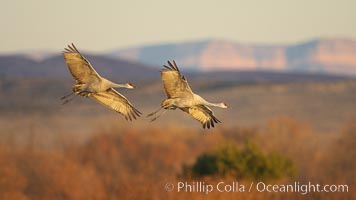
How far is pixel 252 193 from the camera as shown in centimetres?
2573

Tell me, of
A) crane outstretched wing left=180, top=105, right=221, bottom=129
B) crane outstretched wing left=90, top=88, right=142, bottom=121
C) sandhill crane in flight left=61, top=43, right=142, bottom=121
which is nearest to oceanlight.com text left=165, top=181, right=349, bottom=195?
crane outstretched wing left=180, top=105, right=221, bottom=129

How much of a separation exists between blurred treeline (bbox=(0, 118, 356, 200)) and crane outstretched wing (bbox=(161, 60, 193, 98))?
27.1 ft

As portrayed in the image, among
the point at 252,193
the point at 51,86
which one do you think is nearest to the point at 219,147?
the point at 252,193

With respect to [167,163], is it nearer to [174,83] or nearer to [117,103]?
[117,103]

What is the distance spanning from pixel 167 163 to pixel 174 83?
34706 millimetres

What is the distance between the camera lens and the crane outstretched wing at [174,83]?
15750 millimetres

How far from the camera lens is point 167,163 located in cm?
5034

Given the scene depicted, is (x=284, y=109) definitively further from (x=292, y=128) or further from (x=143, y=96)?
(x=292, y=128)

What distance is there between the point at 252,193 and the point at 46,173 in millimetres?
16185

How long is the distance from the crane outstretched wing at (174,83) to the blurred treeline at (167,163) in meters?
8.26

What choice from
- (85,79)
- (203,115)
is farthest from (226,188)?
(85,79)

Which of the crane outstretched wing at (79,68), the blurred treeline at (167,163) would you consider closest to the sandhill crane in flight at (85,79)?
the crane outstretched wing at (79,68)

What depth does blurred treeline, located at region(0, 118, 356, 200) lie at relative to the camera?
3375 cm

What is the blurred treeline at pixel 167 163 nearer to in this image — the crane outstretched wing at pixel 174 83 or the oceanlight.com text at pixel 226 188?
the oceanlight.com text at pixel 226 188
